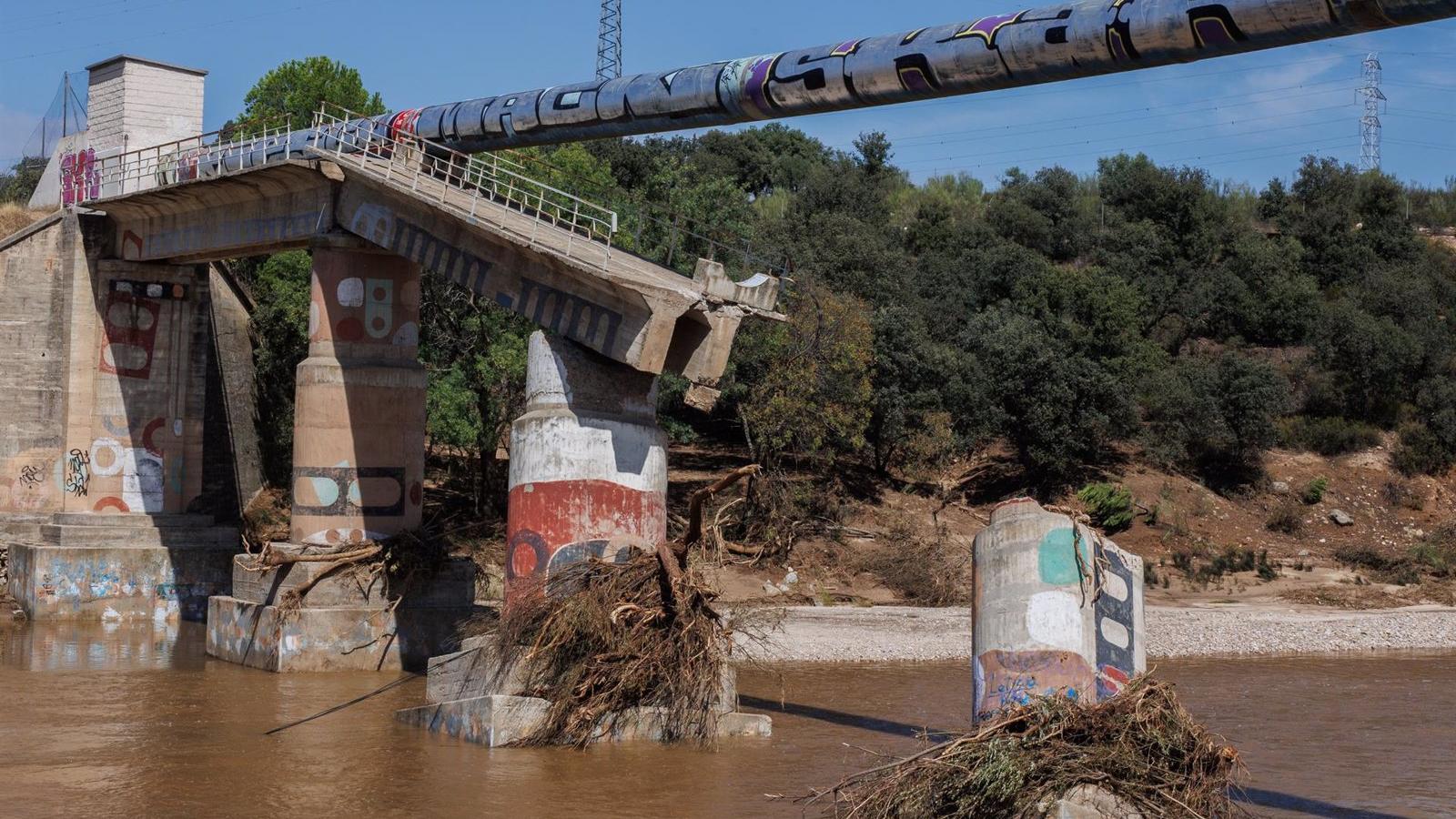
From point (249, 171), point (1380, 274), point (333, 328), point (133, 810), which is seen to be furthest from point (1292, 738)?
point (1380, 274)

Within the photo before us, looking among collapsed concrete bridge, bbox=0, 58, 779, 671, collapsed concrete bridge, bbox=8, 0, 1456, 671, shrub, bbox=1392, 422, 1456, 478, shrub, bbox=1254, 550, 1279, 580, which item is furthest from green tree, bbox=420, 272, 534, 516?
shrub, bbox=1392, 422, 1456, 478

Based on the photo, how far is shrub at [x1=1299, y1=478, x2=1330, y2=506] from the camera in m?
41.8

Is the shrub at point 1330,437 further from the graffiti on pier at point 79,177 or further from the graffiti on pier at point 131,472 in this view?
the graffiti on pier at point 79,177

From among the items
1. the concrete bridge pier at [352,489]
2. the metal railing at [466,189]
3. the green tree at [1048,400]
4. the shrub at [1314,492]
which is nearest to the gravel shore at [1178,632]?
the concrete bridge pier at [352,489]

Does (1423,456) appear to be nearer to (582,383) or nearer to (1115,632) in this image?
(582,383)

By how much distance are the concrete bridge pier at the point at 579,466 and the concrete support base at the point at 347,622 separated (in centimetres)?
503

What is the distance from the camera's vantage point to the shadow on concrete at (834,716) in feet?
62.6

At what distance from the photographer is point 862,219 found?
2232 inches

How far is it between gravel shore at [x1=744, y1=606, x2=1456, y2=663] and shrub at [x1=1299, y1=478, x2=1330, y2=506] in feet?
29.9

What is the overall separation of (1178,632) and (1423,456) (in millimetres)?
18282

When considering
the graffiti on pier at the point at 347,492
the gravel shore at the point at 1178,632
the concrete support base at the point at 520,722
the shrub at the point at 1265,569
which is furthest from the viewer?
the shrub at the point at 1265,569

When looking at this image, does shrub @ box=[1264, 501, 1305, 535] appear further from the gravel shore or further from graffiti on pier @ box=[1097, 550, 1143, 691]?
graffiti on pier @ box=[1097, 550, 1143, 691]

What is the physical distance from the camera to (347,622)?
23422 mm

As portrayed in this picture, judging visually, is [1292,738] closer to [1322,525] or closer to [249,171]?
[249,171]
